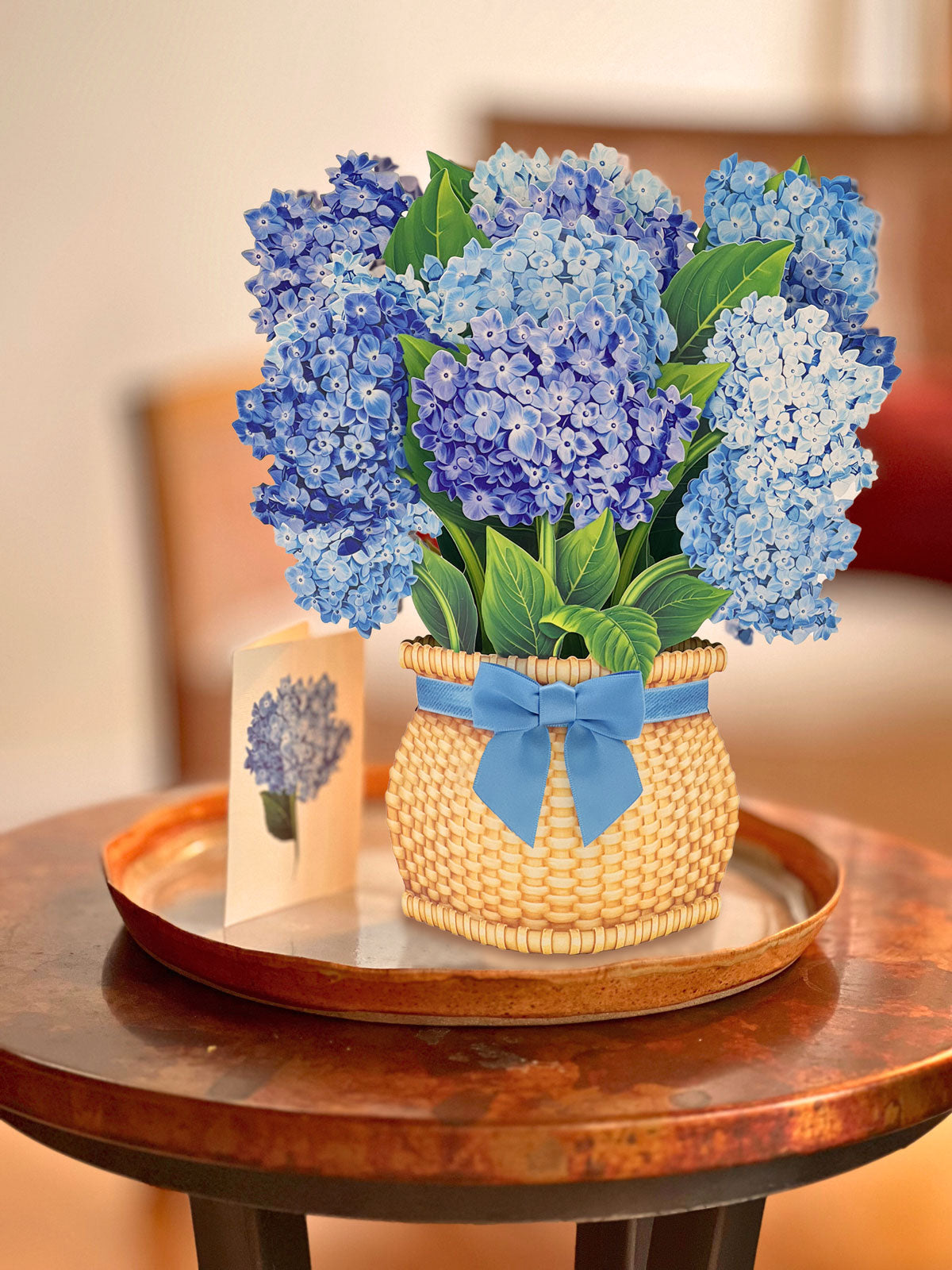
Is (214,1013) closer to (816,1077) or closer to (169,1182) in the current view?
(169,1182)

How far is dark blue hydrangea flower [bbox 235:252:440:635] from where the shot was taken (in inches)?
31.2

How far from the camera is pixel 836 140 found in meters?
2.97

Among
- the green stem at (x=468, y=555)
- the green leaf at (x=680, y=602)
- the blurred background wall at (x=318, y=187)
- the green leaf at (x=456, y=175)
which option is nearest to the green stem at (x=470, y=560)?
the green stem at (x=468, y=555)

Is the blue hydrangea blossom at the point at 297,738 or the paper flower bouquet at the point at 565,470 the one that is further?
the blue hydrangea blossom at the point at 297,738

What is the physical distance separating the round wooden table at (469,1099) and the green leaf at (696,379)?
1.23 feet

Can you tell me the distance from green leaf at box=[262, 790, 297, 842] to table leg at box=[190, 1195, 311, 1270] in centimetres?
26

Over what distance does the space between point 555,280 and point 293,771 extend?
1.50 feet

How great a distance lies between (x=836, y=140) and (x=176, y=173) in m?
1.54

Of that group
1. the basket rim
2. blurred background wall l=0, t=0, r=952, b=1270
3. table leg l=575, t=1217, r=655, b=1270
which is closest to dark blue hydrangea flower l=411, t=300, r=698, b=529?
the basket rim

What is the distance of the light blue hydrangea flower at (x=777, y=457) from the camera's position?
2.60ft

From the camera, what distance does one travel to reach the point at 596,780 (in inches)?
33.3

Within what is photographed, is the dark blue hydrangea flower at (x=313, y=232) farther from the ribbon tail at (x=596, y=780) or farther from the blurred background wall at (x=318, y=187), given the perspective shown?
the blurred background wall at (x=318, y=187)

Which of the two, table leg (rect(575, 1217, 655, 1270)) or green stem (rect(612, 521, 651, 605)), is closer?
green stem (rect(612, 521, 651, 605))

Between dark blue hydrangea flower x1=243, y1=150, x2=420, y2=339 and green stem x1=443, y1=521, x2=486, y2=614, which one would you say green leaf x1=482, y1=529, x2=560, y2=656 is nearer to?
green stem x1=443, y1=521, x2=486, y2=614
